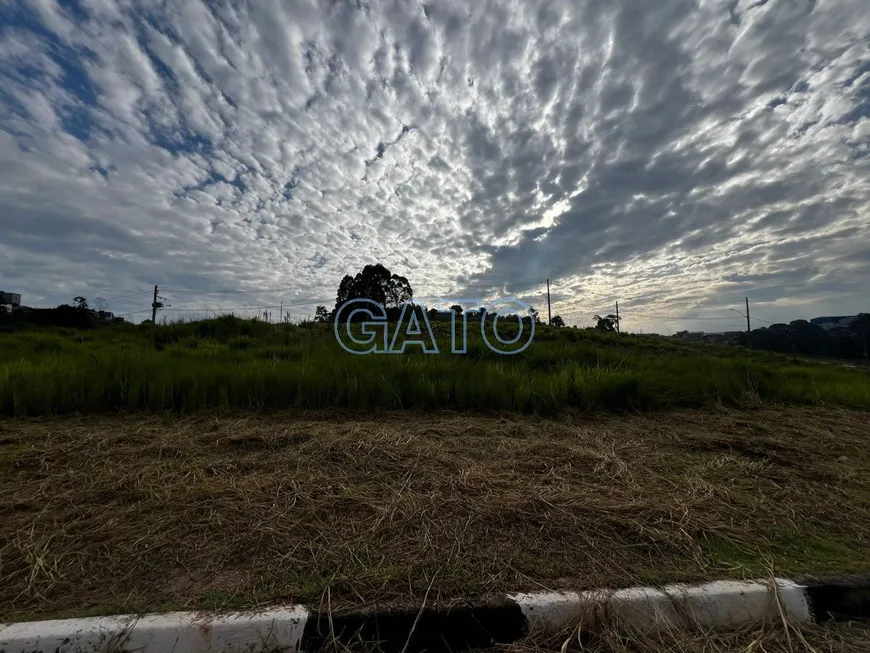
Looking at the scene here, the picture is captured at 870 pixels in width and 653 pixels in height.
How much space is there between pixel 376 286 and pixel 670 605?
30.7 metres

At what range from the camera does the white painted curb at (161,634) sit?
3.52ft

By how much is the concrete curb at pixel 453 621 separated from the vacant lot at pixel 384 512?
0.08 metres

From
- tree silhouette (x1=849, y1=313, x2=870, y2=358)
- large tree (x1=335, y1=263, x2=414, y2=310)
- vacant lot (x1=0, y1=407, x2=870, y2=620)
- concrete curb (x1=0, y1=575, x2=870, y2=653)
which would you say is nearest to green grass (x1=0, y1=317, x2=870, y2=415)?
vacant lot (x1=0, y1=407, x2=870, y2=620)

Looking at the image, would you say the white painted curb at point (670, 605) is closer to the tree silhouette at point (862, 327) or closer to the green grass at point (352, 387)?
the green grass at point (352, 387)

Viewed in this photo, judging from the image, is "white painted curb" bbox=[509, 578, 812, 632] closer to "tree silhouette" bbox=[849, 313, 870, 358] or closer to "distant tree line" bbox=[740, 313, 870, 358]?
"distant tree line" bbox=[740, 313, 870, 358]

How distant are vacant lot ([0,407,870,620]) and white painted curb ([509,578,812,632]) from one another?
9cm

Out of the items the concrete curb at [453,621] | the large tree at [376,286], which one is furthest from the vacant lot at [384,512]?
the large tree at [376,286]

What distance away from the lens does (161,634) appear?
1.09 meters

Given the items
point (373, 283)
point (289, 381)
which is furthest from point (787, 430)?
point (373, 283)

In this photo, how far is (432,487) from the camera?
207 centimetres

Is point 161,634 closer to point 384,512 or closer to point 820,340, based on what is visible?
point 384,512

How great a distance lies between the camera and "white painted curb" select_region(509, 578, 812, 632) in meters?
1.20

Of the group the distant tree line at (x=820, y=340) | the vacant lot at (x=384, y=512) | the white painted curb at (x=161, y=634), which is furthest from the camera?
the distant tree line at (x=820, y=340)

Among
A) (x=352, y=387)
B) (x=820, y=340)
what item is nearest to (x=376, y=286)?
(x=352, y=387)
